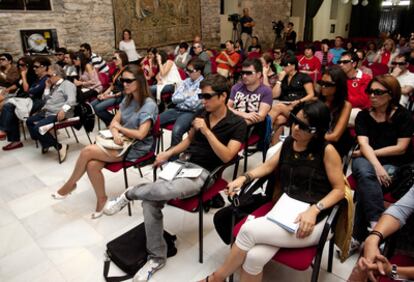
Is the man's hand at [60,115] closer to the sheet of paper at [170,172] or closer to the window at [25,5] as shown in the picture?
the sheet of paper at [170,172]

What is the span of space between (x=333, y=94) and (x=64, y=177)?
2.82 meters

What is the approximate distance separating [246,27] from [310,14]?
408cm

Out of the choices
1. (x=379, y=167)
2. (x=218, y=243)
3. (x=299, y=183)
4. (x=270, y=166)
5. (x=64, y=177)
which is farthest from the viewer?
(x=64, y=177)

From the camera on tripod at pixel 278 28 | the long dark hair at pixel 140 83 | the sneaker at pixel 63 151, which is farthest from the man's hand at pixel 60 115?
the camera on tripod at pixel 278 28

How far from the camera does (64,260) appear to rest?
2189 millimetres

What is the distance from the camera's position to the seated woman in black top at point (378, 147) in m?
2.05

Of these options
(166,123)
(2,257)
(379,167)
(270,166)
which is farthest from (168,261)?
(166,123)

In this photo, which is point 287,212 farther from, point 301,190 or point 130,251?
point 130,251

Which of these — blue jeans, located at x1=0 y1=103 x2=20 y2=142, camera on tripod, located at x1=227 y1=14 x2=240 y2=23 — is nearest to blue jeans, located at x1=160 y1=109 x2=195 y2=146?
blue jeans, located at x1=0 y1=103 x2=20 y2=142

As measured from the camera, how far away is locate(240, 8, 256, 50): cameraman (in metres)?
9.53

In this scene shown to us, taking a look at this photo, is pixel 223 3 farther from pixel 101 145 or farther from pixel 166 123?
pixel 101 145

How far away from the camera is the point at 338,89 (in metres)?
2.54

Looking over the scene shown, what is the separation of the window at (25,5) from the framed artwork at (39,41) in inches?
15.7

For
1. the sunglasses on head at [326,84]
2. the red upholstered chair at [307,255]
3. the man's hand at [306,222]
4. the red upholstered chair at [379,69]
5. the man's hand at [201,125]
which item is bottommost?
the red upholstered chair at [307,255]
